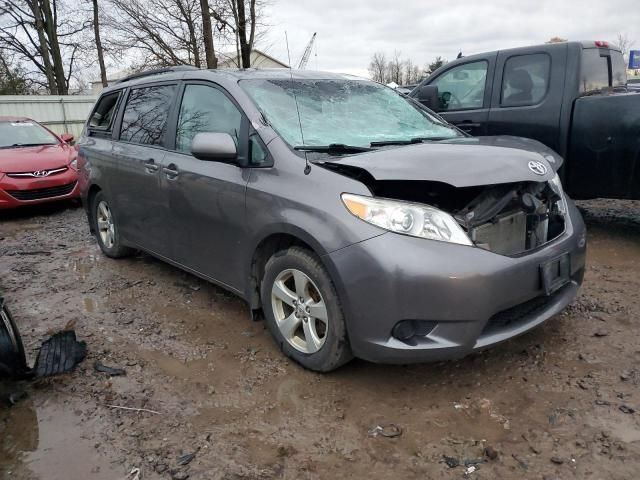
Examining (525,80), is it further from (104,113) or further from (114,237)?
(114,237)

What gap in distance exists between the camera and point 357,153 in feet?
10.1

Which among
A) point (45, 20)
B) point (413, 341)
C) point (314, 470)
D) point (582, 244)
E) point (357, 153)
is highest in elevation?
point (45, 20)

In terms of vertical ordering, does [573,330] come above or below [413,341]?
below

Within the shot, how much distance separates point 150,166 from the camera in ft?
13.8

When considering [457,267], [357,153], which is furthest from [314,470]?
[357,153]

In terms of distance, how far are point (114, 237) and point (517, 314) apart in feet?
13.2

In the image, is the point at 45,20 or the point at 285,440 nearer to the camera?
the point at 285,440

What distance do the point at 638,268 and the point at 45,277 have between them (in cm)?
555

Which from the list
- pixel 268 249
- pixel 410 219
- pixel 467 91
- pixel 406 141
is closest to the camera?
pixel 410 219

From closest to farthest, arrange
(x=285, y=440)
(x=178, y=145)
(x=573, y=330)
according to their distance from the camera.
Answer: (x=285, y=440) < (x=573, y=330) < (x=178, y=145)

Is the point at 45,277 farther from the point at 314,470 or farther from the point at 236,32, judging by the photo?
the point at 236,32

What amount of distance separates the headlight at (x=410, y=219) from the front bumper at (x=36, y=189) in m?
6.60

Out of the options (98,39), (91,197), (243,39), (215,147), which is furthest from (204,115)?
(98,39)

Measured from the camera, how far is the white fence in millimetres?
16547
